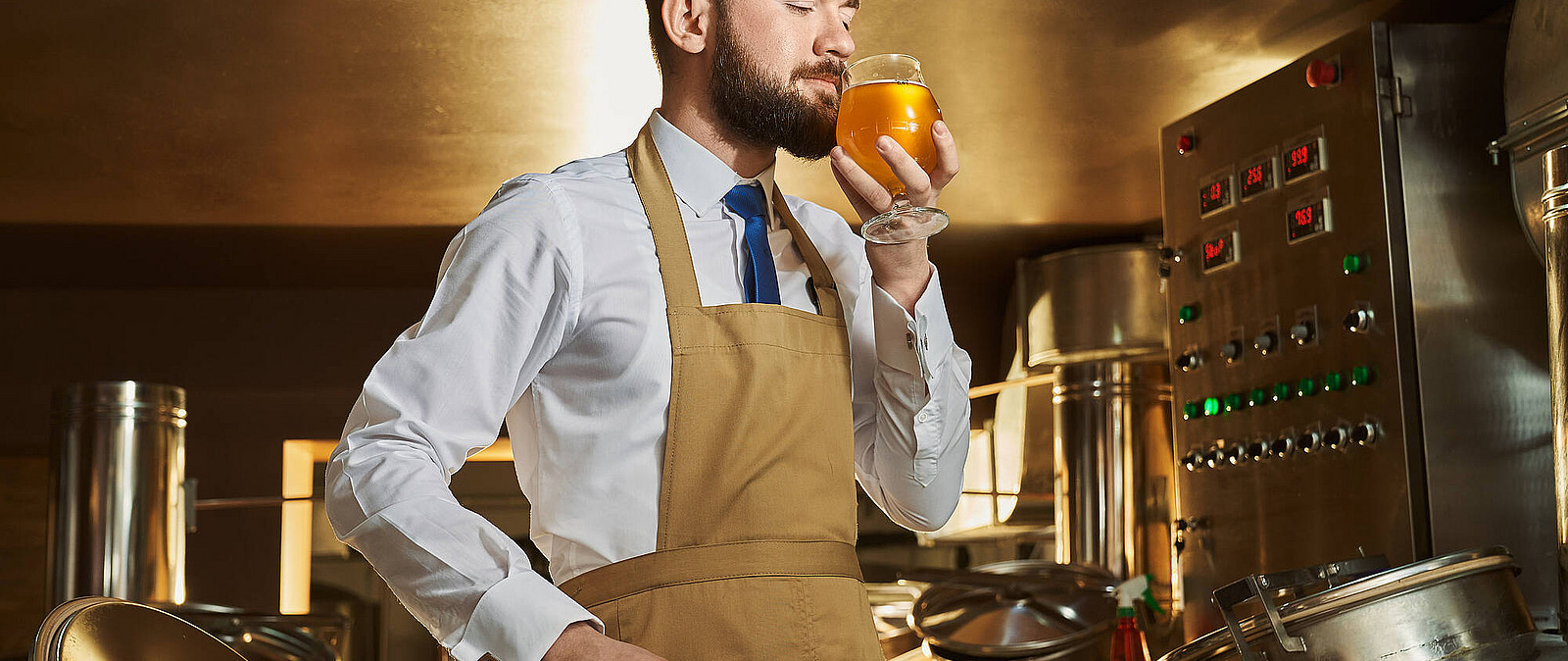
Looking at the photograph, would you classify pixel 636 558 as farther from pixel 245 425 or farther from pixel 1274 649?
pixel 245 425

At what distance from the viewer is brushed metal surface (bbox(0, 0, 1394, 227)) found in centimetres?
403

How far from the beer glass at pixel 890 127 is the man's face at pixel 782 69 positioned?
0.23 feet

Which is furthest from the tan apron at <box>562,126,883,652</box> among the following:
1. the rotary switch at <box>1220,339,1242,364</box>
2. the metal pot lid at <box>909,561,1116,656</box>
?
the metal pot lid at <box>909,561,1116,656</box>

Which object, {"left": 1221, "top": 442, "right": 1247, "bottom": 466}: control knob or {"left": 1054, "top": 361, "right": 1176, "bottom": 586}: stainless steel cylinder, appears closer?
{"left": 1221, "top": 442, "right": 1247, "bottom": 466}: control knob

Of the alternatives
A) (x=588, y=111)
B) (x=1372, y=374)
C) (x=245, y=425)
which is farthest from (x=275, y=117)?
(x=1372, y=374)

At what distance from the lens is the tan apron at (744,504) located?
1.27 metres

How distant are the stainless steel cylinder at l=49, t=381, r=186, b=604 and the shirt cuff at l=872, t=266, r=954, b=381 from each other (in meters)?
4.49

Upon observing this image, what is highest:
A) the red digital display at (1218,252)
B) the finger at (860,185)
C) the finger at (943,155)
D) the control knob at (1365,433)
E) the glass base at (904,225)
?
Result: the red digital display at (1218,252)

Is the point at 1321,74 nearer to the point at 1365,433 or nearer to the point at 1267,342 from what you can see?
the point at 1267,342

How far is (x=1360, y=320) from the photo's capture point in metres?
3.40

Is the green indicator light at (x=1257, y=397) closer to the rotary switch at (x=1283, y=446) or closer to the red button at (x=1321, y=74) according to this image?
the rotary switch at (x=1283, y=446)

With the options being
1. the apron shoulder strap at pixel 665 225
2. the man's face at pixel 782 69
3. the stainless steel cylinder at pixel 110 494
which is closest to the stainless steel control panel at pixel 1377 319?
the man's face at pixel 782 69

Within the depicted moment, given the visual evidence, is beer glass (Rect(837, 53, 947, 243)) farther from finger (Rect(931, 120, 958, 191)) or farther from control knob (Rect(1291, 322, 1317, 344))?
control knob (Rect(1291, 322, 1317, 344))

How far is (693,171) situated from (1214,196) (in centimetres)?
279
